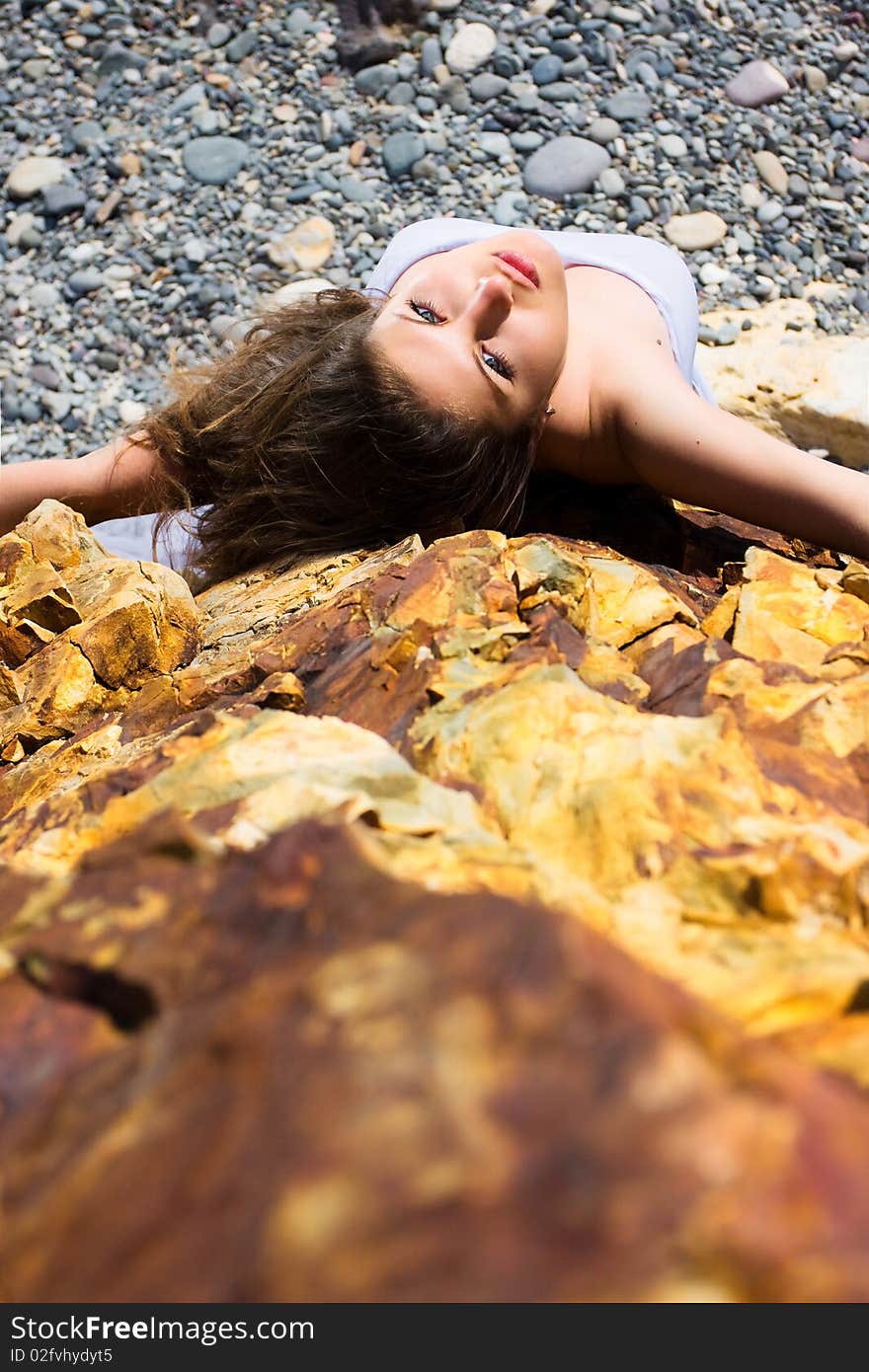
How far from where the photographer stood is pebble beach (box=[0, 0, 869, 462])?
12.4ft

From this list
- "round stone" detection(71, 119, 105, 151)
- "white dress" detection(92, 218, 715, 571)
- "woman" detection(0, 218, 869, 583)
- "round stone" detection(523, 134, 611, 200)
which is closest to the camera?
"woman" detection(0, 218, 869, 583)

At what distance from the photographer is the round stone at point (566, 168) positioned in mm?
3879

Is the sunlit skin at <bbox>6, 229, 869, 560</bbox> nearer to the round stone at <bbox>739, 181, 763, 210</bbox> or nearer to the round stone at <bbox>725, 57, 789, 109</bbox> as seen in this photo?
the round stone at <bbox>739, 181, 763, 210</bbox>

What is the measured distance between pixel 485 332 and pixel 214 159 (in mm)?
2634

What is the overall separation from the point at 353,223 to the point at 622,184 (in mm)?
1043

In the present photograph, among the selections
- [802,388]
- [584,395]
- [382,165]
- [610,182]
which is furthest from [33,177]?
[802,388]

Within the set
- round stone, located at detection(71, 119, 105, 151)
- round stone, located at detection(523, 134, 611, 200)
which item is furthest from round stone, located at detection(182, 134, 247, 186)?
round stone, located at detection(523, 134, 611, 200)

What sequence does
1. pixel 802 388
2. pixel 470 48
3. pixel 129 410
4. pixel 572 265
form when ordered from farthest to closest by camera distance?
pixel 470 48
pixel 129 410
pixel 802 388
pixel 572 265

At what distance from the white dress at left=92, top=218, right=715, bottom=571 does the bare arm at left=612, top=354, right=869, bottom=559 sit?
70 cm

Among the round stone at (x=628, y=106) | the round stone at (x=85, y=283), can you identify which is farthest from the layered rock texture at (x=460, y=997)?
the round stone at (x=628, y=106)

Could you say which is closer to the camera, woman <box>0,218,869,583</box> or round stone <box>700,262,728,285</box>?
woman <box>0,218,869,583</box>

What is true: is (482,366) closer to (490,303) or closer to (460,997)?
(490,303)

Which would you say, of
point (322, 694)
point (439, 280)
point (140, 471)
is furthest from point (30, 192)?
point (322, 694)

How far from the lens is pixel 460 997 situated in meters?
0.69
